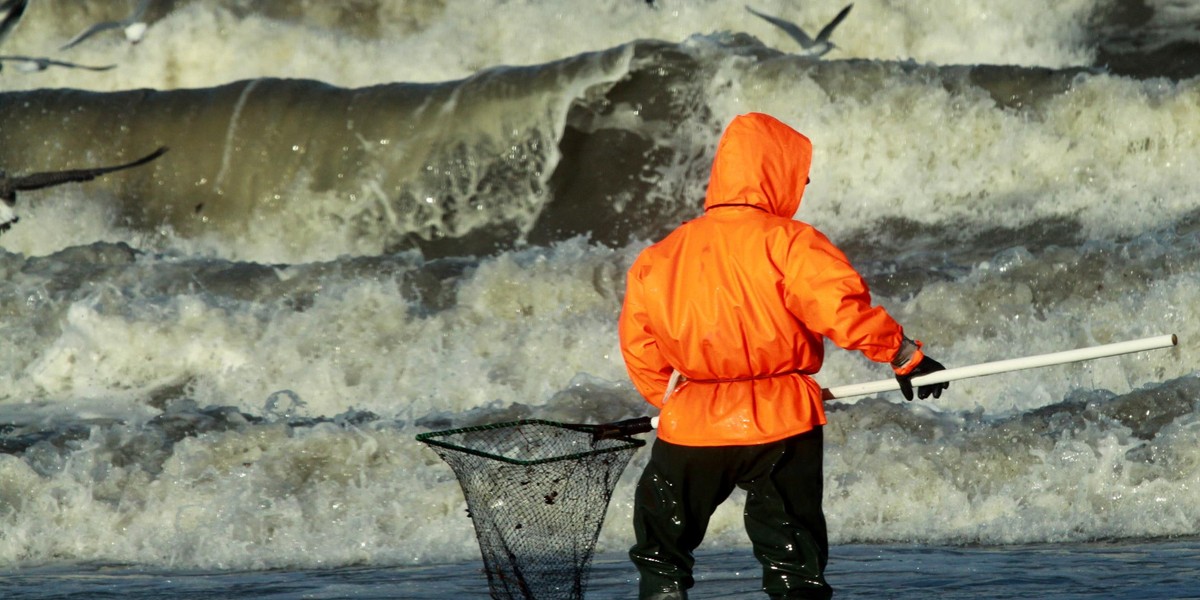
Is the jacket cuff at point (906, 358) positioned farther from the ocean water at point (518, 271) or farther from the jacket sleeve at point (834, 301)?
the ocean water at point (518, 271)

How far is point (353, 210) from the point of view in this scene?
14516 mm

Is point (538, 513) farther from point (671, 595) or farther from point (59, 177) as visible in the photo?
point (59, 177)

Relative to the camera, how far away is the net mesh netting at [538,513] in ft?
15.4

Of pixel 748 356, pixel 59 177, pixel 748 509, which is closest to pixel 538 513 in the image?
pixel 748 509

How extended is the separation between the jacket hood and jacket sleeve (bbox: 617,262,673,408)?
12.2 inches

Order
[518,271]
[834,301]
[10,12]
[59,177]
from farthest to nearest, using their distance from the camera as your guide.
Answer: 1. [10,12]
2. [518,271]
3. [59,177]
4. [834,301]

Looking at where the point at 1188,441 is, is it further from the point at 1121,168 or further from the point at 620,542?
the point at 1121,168

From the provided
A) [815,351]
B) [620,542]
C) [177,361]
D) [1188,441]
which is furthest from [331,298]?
[815,351]

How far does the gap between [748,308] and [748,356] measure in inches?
5.0

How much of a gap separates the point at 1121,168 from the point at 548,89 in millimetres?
4669

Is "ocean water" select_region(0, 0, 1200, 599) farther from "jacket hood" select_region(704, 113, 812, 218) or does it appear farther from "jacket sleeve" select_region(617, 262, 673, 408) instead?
"jacket hood" select_region(704, 113, 812, 218)

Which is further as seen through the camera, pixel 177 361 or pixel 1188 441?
pixel 177 361

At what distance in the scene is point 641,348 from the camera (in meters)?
4.43

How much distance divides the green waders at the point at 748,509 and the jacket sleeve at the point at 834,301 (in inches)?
13.0
